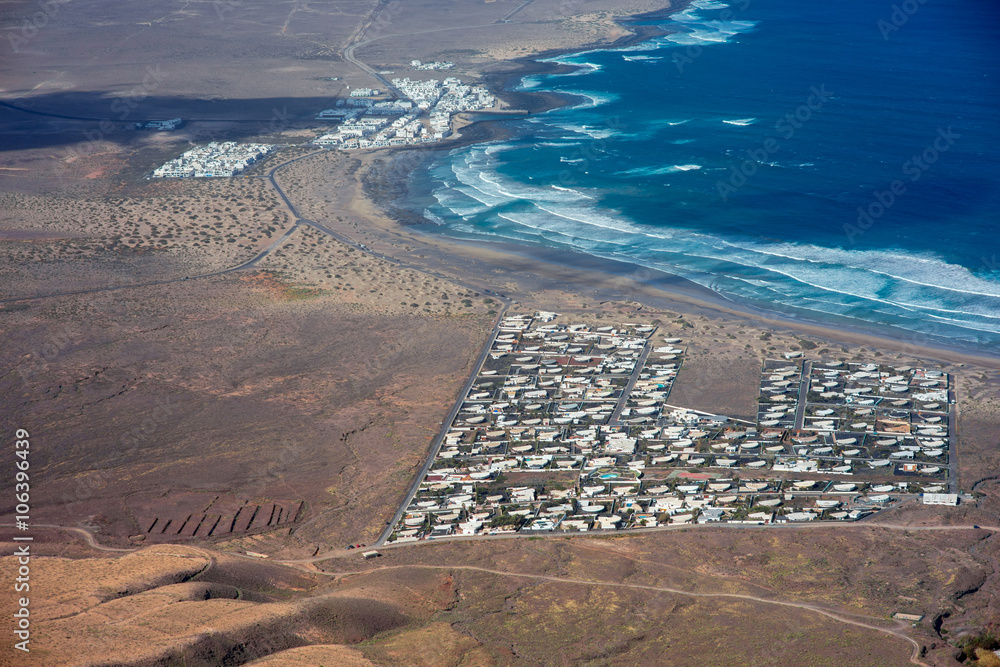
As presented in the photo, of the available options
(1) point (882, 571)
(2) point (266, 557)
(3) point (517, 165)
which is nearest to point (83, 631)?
(2) point (266, 557)

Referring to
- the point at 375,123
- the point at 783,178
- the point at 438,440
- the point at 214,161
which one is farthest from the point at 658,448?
the point at 375,123

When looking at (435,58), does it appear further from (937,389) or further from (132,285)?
(937,389)

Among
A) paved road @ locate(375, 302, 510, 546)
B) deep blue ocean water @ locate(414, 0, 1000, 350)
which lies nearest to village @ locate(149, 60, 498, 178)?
deep blue ocean water @ locate(414, 0, 1000, 350)

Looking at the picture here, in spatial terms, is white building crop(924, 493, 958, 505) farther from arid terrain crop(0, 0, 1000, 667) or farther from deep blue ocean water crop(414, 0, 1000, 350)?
deep blue ocean water crop(414, 0, 1000, 350)

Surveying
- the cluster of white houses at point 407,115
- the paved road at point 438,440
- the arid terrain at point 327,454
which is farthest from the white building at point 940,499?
the cluster of white houses at point 407,115

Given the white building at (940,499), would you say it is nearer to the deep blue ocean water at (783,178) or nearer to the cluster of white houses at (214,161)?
the deep blue ocean water at (783,178)

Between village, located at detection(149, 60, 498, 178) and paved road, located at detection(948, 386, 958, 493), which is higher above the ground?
village, located at detection(149, 60, 498, 178)
